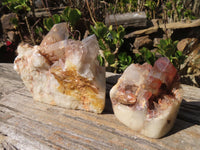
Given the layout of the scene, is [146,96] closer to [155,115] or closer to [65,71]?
[155,115]

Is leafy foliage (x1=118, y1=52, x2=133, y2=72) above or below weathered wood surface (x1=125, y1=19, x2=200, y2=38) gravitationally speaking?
below

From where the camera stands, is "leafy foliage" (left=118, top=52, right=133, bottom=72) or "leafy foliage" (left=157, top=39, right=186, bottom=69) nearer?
"leafy foliage" (left=157, top=39, right=186, bottom=69)

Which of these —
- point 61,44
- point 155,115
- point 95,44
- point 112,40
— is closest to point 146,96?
point 155,115

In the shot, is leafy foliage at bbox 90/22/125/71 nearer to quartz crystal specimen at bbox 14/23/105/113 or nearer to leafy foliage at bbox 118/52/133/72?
leafy foliage at bbox 118/52/133/72

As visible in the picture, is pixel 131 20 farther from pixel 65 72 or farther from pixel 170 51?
pixel 65 72

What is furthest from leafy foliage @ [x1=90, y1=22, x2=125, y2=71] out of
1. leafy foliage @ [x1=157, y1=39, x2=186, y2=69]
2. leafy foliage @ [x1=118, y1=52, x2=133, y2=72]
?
leafy foliage @ [x1=157, y1=39, x2=186, y2=69]

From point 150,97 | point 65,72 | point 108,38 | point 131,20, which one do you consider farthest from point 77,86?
point 131,20
